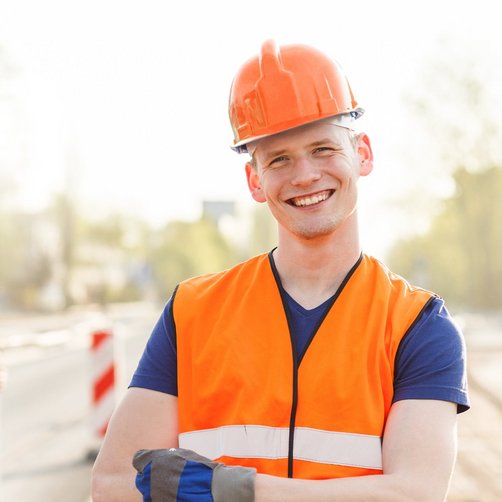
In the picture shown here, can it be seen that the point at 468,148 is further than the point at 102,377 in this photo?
Yes

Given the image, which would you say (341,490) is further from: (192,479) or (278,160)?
(278,160)

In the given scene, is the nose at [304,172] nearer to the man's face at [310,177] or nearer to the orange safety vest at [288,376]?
the man's face at [310,177]

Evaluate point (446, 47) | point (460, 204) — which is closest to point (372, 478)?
point (446, 47)

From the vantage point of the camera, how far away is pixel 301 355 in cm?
224

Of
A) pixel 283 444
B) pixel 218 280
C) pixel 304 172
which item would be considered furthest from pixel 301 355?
pixel 304 172

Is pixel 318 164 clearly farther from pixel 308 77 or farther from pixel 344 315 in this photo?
pixel 344 315

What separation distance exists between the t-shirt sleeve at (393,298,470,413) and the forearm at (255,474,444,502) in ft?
0.65

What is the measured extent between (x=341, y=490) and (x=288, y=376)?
0.99 ft

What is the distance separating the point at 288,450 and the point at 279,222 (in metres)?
0.54

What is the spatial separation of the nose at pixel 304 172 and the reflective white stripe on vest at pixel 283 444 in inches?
21.8

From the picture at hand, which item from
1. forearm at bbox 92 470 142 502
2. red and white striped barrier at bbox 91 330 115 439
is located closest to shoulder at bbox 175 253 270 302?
forearm at bbox 92 470 142 502

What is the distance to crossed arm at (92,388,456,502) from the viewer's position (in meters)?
2.01

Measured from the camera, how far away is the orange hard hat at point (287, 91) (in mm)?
2254

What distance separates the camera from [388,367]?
217 cm
